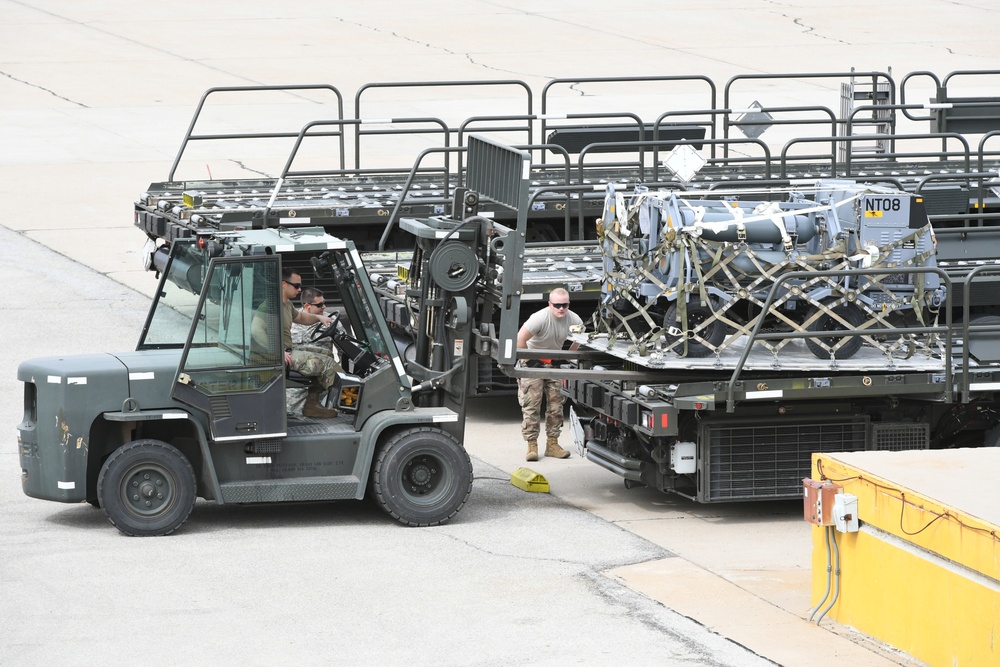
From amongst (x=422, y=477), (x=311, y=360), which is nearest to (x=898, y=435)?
(x=422, y=477)

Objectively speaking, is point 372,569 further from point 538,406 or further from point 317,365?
point 538,406

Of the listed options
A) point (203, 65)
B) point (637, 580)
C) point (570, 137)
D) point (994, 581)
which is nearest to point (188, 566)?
point (637, 580)

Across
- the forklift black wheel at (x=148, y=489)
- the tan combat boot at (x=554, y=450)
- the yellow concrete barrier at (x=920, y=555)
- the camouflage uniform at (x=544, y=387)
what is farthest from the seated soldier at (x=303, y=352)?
the yellow concrete barrier at (x=920, y=555)

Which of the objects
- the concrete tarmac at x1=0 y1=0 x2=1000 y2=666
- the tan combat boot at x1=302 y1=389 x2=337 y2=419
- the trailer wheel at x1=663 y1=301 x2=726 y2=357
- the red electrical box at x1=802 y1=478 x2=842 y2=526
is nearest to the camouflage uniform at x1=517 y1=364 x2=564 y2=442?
the concrete tarmac at x1=0 y1=0 x2=1000 y2=666

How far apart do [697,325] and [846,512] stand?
9.24ft

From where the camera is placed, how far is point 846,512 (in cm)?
892

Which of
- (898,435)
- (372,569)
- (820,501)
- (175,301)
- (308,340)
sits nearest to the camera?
(820,501)

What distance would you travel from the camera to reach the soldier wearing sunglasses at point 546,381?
41.6 feet

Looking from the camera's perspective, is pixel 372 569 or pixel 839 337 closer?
pixel 372 569

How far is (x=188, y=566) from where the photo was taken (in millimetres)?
10109

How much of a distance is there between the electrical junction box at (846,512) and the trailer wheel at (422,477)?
114 inches

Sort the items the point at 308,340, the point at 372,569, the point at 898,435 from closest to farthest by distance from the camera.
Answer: the point at 372,569
the point at 308,340
the point at 898,435

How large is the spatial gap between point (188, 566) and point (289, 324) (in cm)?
170

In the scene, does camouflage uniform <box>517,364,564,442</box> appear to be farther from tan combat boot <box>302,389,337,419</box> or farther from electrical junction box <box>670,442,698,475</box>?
tan combat boot <box>302,389,337,419</box>
